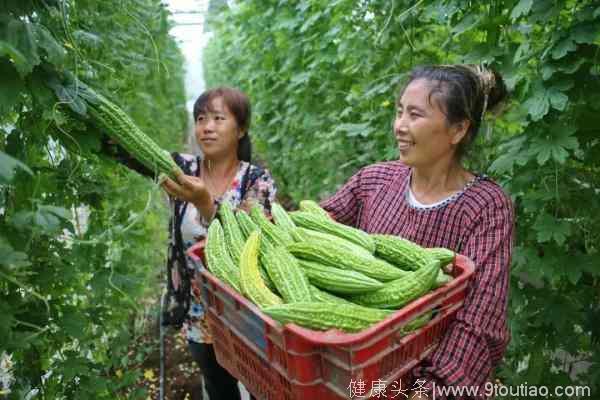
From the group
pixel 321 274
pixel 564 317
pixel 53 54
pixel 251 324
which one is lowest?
pixel 564 317

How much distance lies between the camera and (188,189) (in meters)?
2.08

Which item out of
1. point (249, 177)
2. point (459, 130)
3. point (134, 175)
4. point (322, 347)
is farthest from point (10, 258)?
point (134, 175)

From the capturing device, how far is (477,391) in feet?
5.24

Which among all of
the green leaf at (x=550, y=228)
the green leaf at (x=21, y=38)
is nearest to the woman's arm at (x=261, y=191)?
the green leaf at (x=550, y=228)

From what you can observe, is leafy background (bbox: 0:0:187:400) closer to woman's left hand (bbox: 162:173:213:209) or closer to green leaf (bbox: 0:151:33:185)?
green leaf (bbox: 0:151:33:185)

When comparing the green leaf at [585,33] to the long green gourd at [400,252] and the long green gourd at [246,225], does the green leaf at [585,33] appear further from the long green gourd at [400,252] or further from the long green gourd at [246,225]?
the long green gourd at [246,225]

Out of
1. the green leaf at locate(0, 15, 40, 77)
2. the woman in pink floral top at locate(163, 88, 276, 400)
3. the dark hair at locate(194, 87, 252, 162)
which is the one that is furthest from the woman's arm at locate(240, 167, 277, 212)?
the green leaf at locate(0, 15, 40, 77)

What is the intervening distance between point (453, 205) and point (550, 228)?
544 mm

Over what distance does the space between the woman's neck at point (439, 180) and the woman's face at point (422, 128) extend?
61 millimetres

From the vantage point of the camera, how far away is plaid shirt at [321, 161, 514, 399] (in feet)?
5.21

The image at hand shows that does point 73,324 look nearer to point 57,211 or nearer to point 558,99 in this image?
point 57,211

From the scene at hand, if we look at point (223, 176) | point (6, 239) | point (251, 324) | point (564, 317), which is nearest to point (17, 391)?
point (6, 239)

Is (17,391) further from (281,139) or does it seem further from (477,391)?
(281,139)

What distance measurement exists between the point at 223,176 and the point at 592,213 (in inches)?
73.6
